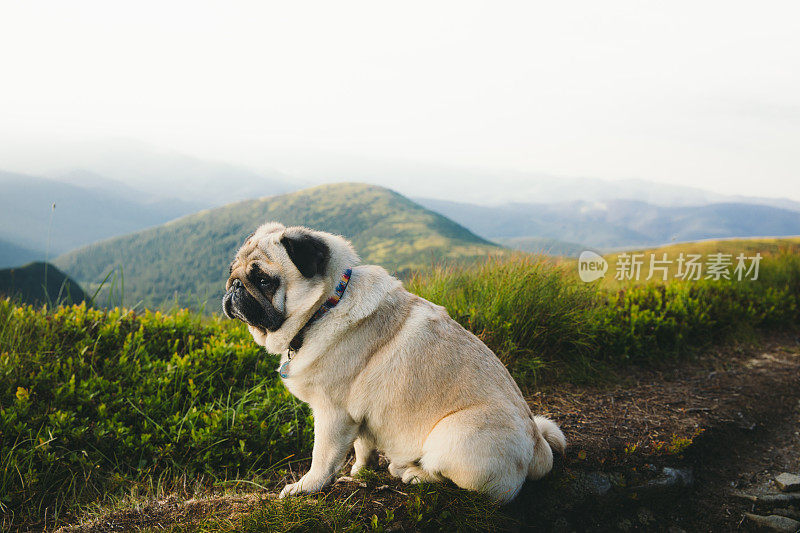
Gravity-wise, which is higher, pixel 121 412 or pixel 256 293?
pixel 256 293

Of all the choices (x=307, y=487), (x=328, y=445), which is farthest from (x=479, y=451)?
(x=307, y=487)

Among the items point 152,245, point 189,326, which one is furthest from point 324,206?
point 189,326

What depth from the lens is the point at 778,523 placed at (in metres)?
4.65

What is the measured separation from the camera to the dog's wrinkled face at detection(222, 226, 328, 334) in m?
3.46

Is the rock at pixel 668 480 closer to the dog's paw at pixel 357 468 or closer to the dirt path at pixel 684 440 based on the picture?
the dirt path at pixel 684 440

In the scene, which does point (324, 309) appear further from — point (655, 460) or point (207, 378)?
point (655, 460)

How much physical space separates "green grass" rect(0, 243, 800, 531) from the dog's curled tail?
66 centimetres

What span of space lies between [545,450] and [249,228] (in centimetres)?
12956

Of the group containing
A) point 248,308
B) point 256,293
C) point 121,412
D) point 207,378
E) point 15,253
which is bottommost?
point 15,253

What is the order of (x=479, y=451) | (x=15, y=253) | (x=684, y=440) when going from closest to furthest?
(x=479, y=451), (x=684, y=440), (x=15, y=253)

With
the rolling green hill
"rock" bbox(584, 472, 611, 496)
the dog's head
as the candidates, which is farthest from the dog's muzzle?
the rolling green hill

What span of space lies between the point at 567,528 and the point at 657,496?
1263 millimetres

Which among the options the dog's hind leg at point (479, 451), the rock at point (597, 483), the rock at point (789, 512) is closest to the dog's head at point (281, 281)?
the dog's hind leg at point (479, 451)

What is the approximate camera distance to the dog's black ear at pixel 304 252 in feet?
11.3
